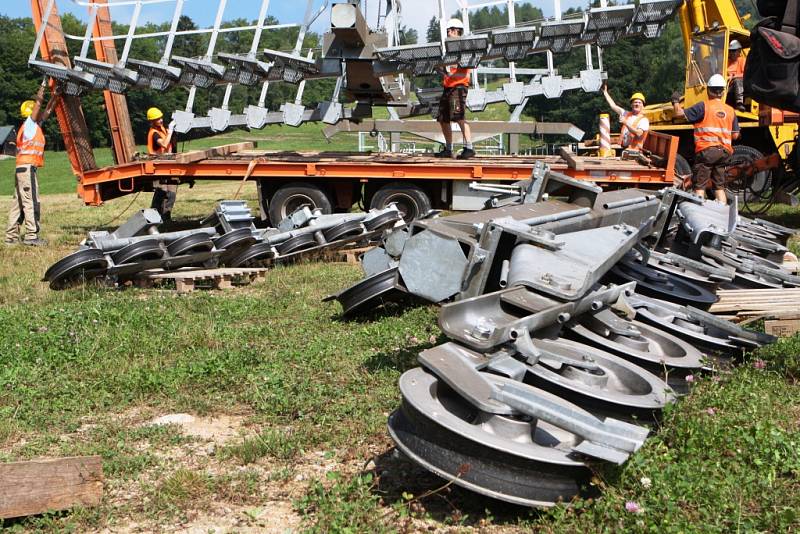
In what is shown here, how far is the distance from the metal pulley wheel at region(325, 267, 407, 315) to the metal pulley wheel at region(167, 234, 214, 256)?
8.55ft

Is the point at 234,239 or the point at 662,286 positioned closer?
the point at 662,286

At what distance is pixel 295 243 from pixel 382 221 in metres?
1.08

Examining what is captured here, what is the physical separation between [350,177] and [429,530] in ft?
30.1

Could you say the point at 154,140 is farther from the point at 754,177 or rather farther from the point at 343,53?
the point at 754,177

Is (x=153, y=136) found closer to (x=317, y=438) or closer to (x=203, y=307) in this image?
(x=203, y=307)

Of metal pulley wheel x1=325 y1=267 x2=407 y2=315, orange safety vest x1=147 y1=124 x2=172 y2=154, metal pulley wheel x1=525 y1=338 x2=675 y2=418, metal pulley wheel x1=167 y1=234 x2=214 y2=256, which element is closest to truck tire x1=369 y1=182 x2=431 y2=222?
metal pulley wheel x1=167 y1=234 x2=214 y2=256

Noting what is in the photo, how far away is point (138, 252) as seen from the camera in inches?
327

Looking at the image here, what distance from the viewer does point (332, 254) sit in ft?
32.7

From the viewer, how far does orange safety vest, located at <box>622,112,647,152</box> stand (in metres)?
13.8

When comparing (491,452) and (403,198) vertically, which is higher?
(491,452)

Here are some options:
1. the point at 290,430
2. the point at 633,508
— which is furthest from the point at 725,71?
the point at 633,508

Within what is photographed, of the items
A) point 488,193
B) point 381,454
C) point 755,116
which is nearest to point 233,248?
point 488,193

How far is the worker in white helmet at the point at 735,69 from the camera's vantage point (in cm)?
1427

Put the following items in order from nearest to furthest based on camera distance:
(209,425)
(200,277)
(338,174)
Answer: (209,425), (200,277), (338,174)
